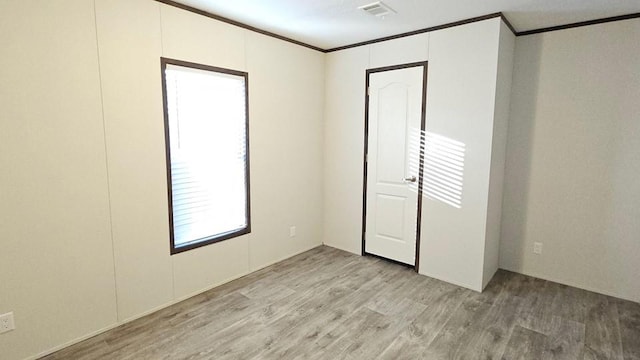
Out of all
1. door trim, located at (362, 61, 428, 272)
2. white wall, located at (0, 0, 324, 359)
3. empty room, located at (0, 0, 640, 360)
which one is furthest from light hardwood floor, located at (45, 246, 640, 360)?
door trim, located at (362, 61, 428, 272)


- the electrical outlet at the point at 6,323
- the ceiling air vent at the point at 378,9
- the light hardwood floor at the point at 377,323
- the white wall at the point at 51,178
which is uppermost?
the ceiling air vent at the point at 378,9

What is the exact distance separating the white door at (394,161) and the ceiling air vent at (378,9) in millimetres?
777

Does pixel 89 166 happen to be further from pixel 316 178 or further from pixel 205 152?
pixel 316 178

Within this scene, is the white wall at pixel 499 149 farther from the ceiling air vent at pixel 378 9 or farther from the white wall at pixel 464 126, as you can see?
the ceiling air vent at pixel 378 9

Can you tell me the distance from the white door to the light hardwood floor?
515mm

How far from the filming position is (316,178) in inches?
169

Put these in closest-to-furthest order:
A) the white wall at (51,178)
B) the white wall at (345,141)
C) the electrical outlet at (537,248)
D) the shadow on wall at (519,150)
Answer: the white wall at (51,178), the shadow on wall at (519,150), the electrical outlet at (537,248), the white wall at (345,141)

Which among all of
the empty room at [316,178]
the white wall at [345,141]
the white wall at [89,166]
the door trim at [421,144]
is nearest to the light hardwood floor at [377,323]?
the empty room at [316,178]

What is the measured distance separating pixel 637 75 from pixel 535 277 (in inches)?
82.4

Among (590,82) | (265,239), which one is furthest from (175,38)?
(590,82)

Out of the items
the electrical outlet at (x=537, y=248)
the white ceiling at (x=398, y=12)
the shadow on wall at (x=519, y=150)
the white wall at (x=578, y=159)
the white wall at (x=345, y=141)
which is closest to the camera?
the white ceiling at (x=398, y=12)

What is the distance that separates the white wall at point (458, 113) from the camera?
302 centimetres

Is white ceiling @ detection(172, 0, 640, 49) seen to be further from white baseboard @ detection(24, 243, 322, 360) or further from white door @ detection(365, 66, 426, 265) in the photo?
white baseboard @ detection(24, 243, 322, 360)

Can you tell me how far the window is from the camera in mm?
2824
